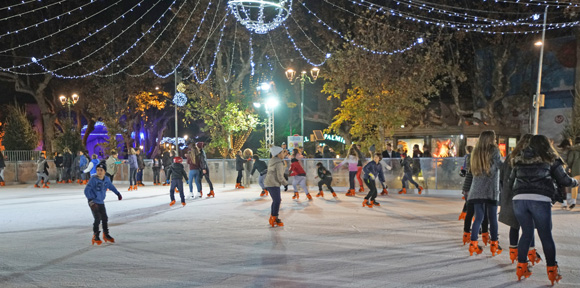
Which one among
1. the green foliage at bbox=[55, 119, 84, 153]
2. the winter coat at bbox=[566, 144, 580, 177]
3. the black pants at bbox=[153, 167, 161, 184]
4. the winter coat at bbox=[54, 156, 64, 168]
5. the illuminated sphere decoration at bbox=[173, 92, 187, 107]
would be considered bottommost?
the black pants at bbox=[153, 167, 161, 184]

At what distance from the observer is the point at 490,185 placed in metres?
6.81

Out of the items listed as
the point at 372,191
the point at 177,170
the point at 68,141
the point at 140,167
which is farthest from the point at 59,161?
the point at 372,191

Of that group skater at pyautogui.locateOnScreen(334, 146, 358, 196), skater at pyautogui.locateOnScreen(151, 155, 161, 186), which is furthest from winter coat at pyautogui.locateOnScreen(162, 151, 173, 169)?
skater at pyautogui.locateOnScreen(334, 146, 358, 196)

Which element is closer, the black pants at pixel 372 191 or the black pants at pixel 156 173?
the black pants at pixel 372 191

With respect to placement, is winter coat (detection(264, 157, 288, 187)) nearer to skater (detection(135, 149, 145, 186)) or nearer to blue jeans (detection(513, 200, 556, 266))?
blue jeans (detection(513, 200, 556, 266))

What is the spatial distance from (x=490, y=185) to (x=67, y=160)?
22780 millimetres

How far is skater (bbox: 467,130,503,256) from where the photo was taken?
22.2 feet

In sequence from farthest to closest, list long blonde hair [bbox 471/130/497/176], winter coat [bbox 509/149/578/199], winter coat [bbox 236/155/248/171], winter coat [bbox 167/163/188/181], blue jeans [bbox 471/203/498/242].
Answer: winter coat [bbox 236/155/248/171] < winter coat [bbox 167/163/188/181] < blue jeans [bbox 471/203/498/242] < long blonde hair [bbox 471/130/497/176] < winter coat [bbox 509/149/578/199]

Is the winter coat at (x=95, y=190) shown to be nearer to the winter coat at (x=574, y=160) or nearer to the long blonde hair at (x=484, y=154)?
the long blonde hair at (x=484, y=154)

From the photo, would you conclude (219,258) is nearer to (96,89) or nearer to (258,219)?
(258,219)

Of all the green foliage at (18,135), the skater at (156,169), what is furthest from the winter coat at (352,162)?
the green foliage at (18,135)

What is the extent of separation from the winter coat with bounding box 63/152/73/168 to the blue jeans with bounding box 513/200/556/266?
23.5 m

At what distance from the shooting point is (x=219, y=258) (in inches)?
273

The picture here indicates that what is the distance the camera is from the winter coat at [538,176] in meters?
5.44
